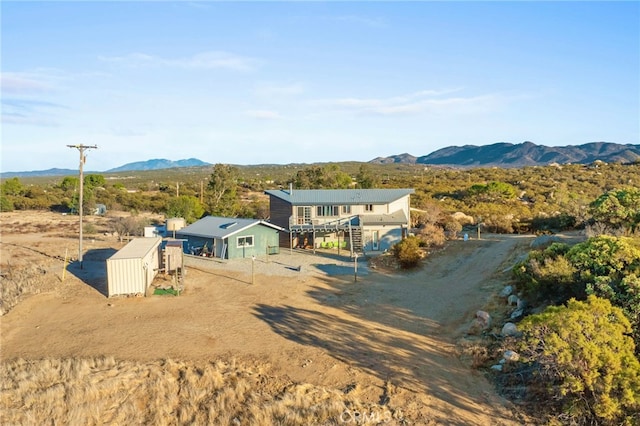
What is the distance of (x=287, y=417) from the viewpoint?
36.0 feet

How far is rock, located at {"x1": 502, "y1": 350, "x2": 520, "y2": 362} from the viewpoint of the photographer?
13.4 meters

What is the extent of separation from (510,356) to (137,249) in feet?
58.9

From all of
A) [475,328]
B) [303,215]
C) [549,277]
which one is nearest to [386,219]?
[303,215]

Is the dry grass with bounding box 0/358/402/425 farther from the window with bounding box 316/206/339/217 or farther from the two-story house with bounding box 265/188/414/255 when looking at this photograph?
the window with bounding box 316/206/339/217

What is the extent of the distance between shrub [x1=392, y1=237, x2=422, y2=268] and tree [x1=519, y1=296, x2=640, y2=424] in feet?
45.8

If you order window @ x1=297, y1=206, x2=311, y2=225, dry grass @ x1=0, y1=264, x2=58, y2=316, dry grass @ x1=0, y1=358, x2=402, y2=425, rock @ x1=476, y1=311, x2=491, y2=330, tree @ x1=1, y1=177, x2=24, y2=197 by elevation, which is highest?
tree @ x1=1, y1=177, x2=24, y2=197

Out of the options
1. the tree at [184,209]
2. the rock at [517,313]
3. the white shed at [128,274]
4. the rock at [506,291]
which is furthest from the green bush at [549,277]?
the tree at [184,209]

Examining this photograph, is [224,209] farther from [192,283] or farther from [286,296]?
[286,296]

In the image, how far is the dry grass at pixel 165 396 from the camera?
11.2m

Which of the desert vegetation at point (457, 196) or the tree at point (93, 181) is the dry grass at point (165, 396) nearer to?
the desert vegetation at point (457, 196)

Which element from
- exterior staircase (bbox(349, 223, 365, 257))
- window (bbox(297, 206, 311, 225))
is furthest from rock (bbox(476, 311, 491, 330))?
window (bbox(297, 206, 311, 225))

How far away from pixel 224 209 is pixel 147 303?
25.6 m

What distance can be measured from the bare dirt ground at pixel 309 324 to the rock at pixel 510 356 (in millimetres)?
1136

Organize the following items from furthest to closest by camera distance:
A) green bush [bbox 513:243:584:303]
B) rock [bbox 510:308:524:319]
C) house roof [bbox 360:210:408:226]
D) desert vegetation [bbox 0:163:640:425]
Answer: house roof [bbox 360:210:408:226], rock [bbox 510:308:524:319], green bush [bbox 513:243:584:303], desert vegetation [bbox 0:163:640:425]
